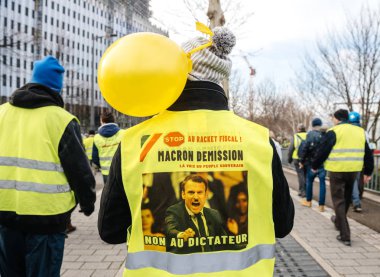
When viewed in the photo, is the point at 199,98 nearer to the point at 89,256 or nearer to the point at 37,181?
the point at 37,181

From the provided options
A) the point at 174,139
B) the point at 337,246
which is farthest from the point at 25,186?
the point at 337,246

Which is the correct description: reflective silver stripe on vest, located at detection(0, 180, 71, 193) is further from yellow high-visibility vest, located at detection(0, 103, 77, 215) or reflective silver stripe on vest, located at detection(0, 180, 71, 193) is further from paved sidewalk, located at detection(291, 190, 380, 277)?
paved sidewalk, located at detection(291, 190, 380, 277)

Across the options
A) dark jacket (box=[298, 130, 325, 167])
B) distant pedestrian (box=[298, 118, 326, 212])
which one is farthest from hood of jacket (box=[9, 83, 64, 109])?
dark jacket (box=[298, 130, 325, 167])

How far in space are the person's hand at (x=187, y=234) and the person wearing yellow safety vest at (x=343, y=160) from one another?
4519mm

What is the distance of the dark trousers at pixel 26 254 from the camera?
8.22 ft

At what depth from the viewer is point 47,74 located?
113 inches

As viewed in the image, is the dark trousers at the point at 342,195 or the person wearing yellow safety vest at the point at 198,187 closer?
the person wearing yellow safety vest at the point at 198,187

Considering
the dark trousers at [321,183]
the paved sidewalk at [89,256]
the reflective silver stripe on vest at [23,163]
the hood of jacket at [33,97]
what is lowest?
the paved sidewalk at [89,256]

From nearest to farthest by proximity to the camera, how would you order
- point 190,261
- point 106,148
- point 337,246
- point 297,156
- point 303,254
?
point 190,261
point 303,254
point 337,246
point 106,148
point 297,156

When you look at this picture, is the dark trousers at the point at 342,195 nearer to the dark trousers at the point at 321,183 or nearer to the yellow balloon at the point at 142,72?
the dark trousers at the point at 321,183

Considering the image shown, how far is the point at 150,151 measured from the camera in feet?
5.23

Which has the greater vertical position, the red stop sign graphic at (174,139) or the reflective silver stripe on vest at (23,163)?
the red stop sign graphic at (174,139)

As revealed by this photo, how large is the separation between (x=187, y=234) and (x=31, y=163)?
1.57 metres

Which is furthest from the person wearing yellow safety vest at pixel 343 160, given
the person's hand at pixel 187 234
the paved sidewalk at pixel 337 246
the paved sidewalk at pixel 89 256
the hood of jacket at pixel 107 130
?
the person's hand at pixel 187 234
